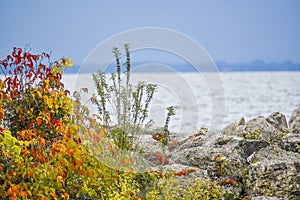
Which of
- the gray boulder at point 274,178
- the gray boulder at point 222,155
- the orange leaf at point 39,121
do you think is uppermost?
the orange leaf at point 39,121

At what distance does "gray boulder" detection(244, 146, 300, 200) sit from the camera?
→ 6867 millimetres

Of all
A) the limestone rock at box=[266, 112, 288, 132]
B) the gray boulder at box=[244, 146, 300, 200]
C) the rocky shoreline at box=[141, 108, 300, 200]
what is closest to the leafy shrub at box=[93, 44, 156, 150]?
the rocky shoreline at box=[141, 108, 300, 200]

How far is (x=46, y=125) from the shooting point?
21.9ft

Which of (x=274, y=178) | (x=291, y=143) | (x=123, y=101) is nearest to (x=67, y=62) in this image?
(x=123, y=101)

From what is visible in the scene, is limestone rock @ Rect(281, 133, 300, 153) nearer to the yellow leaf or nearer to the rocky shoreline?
the rocky shoreline

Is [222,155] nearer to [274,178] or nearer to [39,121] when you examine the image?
[274,178]

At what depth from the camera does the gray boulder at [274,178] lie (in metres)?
6.87

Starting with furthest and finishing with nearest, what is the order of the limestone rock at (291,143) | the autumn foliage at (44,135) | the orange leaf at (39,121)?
the limestone rock at (291,143) → the orange leaf at (39,121) → the autumn foliage at (44,135)

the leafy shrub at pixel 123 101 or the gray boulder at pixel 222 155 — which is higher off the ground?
the leafy shrub at pixel 123 101

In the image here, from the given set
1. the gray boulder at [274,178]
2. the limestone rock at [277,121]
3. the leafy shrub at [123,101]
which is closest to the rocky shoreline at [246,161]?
the gray boulder at [274,178]

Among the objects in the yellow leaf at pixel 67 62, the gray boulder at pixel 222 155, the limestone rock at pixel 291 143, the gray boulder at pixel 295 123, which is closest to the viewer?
the yellow leaf at pixel 67 62

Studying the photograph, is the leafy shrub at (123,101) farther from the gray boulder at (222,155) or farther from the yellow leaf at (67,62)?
the yellow leaf at (67,62)

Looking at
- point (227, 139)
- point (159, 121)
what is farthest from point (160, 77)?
point (227, 139)

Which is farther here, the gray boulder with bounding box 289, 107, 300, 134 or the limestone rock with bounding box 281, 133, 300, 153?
the gray boulder with bounding box 289, 107, 300, 134
